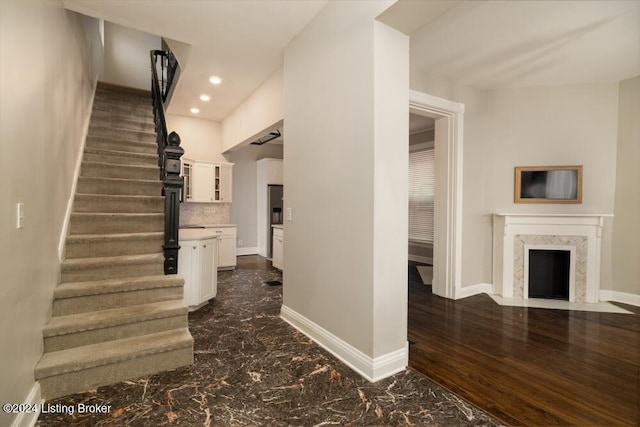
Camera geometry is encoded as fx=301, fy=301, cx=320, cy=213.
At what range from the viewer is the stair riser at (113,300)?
7.89 ft

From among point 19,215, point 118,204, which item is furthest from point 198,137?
point 19,215

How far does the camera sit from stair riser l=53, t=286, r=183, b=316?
2.40m

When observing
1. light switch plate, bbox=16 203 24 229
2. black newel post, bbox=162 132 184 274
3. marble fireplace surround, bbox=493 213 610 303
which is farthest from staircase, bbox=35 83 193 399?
marble fireplace surround, bbox=493 213 610 303

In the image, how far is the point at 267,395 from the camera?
6.43 ft

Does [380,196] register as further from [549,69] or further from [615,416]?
[549,69]

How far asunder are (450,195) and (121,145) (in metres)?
4.72

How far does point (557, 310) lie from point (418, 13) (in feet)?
12.2

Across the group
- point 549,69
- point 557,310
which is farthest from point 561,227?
point 549,69

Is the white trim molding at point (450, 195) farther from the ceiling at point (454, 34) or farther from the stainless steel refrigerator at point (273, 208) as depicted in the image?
the stainless steel refrigerator at point (273, 208)

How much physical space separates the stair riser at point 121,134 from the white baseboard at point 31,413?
3.68 m

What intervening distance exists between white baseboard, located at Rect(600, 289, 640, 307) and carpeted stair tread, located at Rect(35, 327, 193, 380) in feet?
16.6

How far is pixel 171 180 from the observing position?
302 cm

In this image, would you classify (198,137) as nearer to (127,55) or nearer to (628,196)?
(127,55)

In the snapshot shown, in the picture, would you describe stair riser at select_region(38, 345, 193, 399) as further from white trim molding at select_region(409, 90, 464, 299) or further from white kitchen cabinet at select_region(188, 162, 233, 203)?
white kitchen cabinet at select_region(188, 162, 233, 203)
